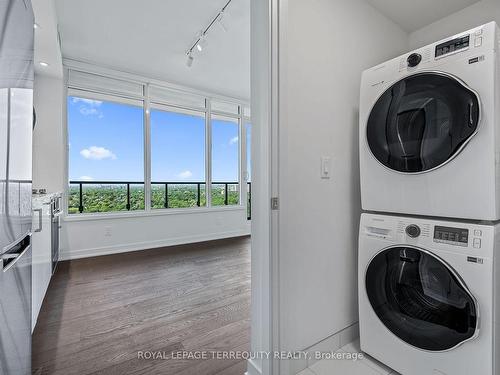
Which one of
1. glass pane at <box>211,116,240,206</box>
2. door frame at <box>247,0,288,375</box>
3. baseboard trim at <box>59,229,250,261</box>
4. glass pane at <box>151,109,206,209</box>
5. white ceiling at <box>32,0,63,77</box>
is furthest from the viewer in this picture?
glass pane at <box>211,116,240,206</box>

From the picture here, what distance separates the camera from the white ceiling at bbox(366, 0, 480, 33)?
5.61ft

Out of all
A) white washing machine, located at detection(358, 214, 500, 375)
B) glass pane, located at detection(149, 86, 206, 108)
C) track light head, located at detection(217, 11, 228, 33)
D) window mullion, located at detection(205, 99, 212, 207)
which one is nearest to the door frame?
white washing machine, located at detection(358, 214, 500, 375)

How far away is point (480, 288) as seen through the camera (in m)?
1.06

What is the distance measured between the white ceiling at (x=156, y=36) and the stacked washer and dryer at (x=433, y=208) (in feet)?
5.95

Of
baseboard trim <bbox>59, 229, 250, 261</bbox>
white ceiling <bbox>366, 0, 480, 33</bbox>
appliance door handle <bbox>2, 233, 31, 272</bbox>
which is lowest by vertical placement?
baseboard trim <bbox>59, 229, 250, 261</bbox>

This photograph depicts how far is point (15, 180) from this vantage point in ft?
2.98

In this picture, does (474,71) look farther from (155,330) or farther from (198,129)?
(198,129)

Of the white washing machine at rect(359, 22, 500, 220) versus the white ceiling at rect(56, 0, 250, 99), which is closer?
the white washing machine at rect(359, 22, 500, 220)

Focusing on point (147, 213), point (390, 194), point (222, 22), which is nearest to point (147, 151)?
point (147, 213)

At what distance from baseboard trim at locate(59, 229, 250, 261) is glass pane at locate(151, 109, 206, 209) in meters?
0.61

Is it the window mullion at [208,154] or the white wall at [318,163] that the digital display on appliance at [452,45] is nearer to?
the white wall at [318,163]

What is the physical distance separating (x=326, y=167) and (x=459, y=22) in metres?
1.55

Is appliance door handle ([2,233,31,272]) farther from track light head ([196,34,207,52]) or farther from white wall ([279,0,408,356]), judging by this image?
track light head ([196,34,207,52])

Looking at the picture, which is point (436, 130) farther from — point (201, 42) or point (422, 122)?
point (201, 42)
